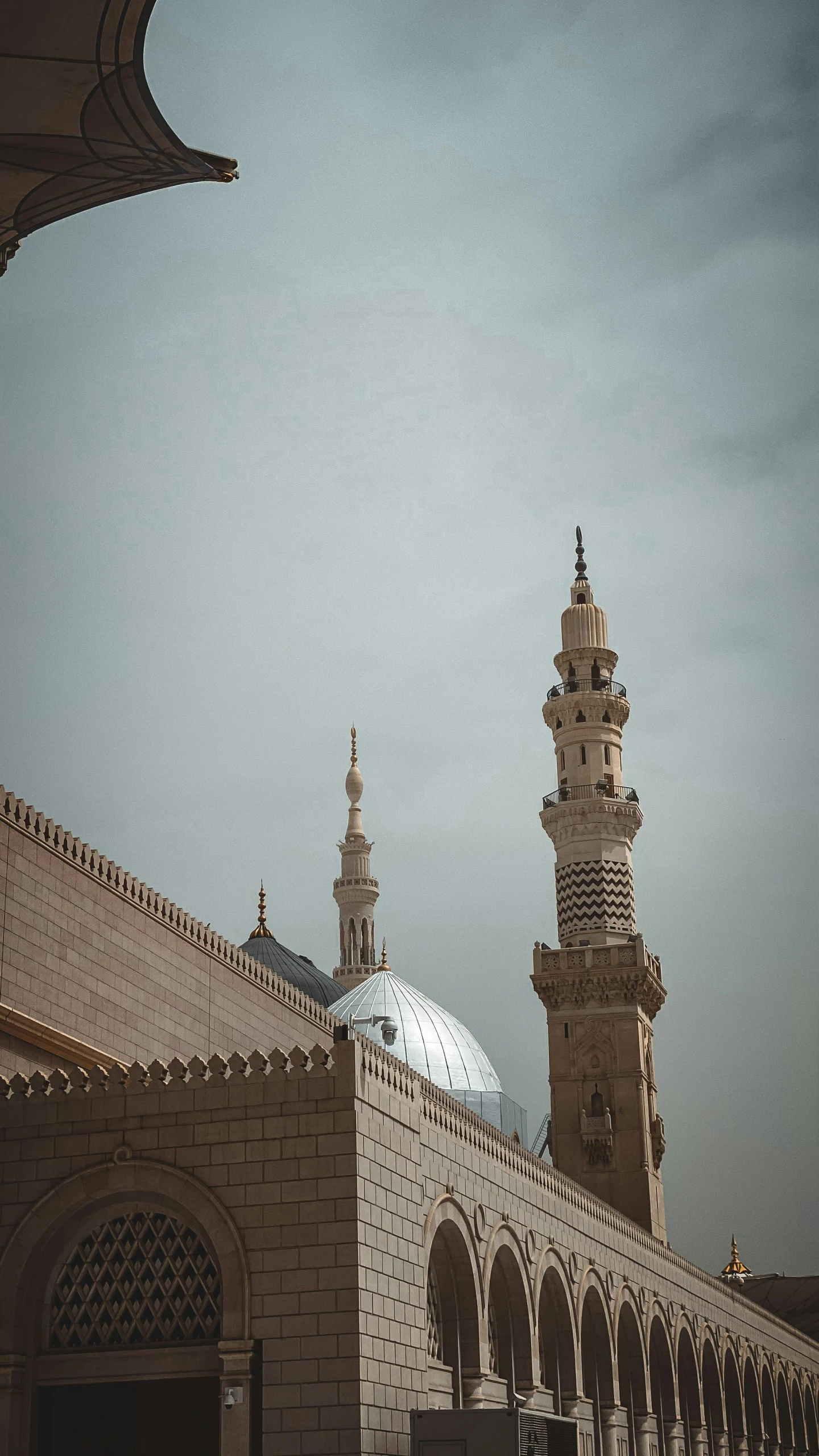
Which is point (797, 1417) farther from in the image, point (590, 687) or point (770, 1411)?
point (590, 687)

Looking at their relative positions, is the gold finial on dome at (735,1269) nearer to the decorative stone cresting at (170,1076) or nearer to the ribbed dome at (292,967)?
the ribbed dome at (292,967)

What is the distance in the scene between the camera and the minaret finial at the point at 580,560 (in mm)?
46250

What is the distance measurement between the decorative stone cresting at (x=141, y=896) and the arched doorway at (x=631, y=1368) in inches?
313

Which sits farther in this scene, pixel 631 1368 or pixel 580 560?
pixel 580 560

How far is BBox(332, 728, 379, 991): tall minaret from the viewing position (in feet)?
195

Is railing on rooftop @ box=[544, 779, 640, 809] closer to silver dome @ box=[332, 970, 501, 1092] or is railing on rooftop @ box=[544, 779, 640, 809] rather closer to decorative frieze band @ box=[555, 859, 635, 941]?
decorative frieze band @ box=[555, 859, 635, 941]

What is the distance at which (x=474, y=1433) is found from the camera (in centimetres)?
1659

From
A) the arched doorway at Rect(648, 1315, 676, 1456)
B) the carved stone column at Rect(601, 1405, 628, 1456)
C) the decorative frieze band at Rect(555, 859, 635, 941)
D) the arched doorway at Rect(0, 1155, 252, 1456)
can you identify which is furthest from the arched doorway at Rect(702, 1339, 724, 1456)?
the arched doorway at Rect(0, 1155, 252, 1456)

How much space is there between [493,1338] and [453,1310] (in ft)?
6.94

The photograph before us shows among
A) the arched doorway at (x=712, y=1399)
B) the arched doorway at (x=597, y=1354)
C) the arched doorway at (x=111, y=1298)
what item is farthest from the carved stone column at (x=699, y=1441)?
the arched doorway at (x=111, y=1298)

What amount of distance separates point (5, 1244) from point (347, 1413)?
4201 millimetres

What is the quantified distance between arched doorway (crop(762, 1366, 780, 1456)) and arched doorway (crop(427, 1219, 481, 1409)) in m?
24.6

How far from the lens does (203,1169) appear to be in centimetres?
1700

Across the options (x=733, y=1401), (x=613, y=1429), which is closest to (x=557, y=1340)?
(x=613, y=1429)
